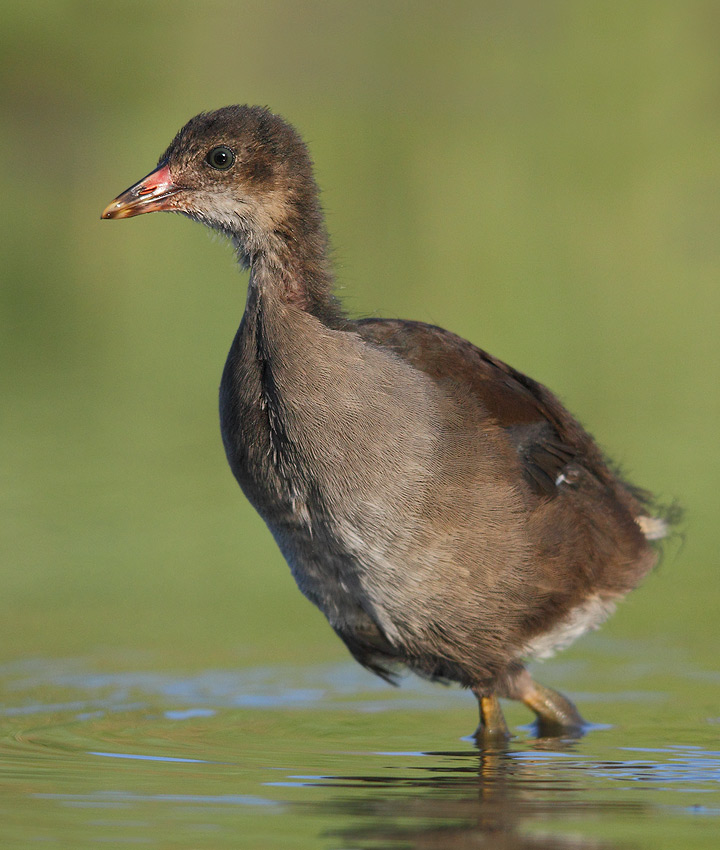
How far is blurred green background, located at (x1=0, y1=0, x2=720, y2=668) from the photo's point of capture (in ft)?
26.3

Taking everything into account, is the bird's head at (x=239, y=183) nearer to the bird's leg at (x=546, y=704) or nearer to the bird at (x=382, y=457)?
the bird at (x=382, y=457)

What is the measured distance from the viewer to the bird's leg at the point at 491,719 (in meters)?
5.80

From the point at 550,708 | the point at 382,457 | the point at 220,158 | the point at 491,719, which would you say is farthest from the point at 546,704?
the point at 220,158

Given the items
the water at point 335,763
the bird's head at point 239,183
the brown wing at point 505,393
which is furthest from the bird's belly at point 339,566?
the bird's head at point 239,183

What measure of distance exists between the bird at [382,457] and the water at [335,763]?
15.1 inches

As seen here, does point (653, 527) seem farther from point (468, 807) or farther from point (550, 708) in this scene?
point (468, 807)

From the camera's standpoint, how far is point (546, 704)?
598cm

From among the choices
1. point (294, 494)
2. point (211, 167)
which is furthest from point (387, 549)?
point (211, 167)

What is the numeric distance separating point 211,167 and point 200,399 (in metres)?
6.31

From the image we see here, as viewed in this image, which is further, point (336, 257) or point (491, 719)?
point (491, 719)

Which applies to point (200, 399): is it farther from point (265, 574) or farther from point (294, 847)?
point (294, 847)

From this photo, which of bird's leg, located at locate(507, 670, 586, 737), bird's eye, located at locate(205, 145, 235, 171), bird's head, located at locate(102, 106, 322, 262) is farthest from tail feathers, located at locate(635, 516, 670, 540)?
bird's eye, located at locate(205, 145, 235, 171)

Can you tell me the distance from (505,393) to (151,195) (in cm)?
148

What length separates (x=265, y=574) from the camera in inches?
326
